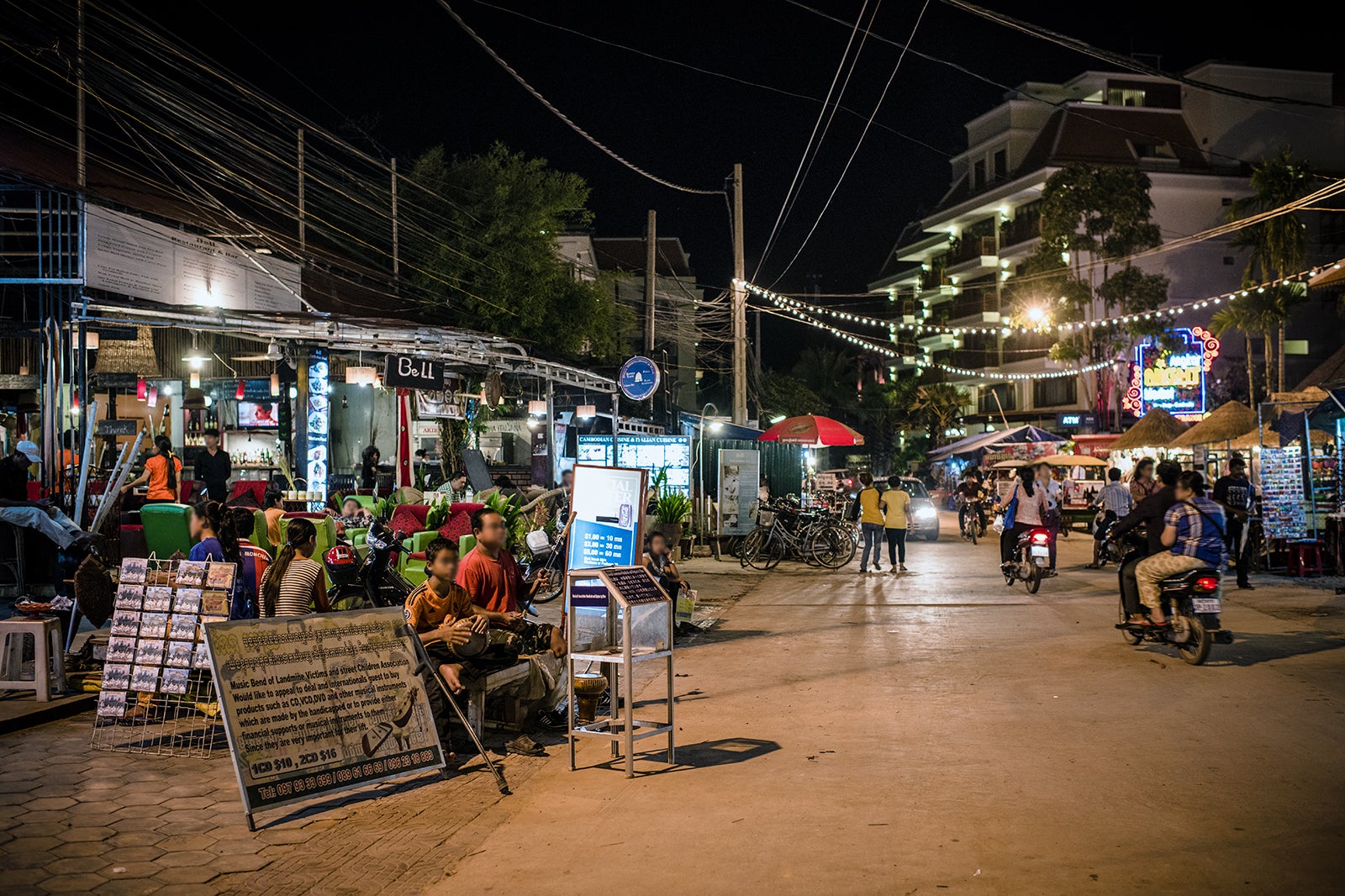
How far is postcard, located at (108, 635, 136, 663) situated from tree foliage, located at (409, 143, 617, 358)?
1940 cm

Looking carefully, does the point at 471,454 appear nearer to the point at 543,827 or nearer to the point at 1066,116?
the point at 543,827

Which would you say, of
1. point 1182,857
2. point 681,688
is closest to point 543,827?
point 1182,857

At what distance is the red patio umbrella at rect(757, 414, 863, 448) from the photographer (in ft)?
80.7

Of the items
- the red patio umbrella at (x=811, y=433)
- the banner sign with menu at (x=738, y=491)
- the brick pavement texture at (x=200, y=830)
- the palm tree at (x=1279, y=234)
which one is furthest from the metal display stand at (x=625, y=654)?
the palm tree at (x=1279, y=234)

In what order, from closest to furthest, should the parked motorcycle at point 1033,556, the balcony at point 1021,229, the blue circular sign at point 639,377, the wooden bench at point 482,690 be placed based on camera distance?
1. the wooden bench at point 482,690
2. the parked motorcycle at point 1033,556
3. the blue circular sign at point 639,377
4. the balcony at point 1021,229

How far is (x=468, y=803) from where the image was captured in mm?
6125

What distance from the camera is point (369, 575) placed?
10680mm

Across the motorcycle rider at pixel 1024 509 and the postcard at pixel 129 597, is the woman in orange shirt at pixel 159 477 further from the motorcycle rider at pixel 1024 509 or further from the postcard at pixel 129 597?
the motorcycle rider at pixel 1024 509

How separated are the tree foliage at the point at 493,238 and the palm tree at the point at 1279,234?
23.4 metres

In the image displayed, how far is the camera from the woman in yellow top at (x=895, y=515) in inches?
750

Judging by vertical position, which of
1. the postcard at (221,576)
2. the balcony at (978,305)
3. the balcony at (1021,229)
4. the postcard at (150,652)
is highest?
the balcony at (1021,229)

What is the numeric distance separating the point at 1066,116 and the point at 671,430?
25.4 m

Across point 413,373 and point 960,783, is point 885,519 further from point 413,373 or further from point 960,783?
point 960,783

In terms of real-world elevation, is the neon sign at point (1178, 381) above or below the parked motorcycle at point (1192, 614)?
above
